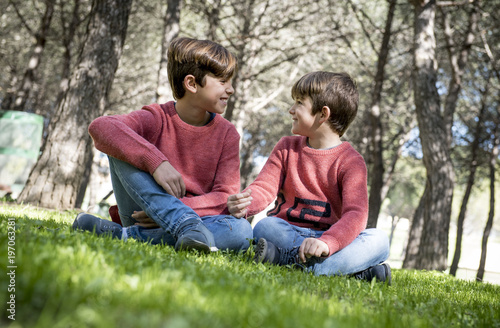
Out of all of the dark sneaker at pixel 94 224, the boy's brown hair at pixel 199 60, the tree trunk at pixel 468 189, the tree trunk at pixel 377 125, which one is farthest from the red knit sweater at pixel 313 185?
the tree trunk at pixel 468 189

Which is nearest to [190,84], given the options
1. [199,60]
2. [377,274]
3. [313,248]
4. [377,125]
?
[199,60]

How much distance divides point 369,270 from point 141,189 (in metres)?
1.84

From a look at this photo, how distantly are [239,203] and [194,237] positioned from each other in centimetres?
63

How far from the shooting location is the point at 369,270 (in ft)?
11.7

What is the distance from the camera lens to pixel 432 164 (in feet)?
30.7

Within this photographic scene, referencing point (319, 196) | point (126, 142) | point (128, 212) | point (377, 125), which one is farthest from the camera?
point (377, 125)

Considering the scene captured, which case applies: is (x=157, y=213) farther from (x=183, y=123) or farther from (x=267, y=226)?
(x=183, y=123)

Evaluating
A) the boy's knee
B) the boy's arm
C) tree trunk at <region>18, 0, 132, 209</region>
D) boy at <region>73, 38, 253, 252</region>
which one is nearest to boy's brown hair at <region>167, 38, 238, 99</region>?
boy at <region>73, 38, 253, 252</region>

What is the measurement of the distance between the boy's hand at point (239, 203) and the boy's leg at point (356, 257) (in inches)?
25.8

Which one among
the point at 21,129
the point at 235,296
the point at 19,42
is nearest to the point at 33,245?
the point at 235,296

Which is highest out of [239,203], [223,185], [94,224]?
[223,185]

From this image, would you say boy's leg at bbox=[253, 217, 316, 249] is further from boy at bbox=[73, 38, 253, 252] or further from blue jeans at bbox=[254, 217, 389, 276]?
boy at bbox=[73, 38, 253, 252]

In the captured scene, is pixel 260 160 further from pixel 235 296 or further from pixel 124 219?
pixel 235 296

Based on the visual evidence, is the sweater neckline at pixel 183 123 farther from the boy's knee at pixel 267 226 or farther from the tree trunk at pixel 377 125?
the tree trunk at pixel 377 125
